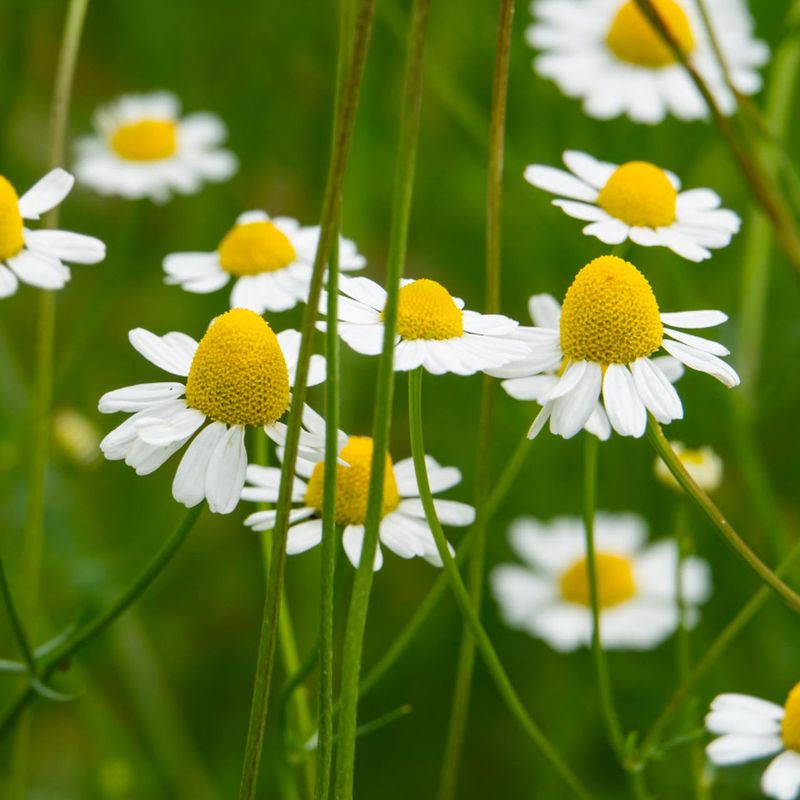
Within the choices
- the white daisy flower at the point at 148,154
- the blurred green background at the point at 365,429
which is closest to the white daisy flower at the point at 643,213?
the blurred green background at the point at 365,429

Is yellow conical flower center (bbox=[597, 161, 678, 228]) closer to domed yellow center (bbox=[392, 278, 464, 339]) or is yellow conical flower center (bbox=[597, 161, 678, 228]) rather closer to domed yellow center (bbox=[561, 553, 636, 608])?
domed yellow center (bbox=[392, 278, 464, 339])

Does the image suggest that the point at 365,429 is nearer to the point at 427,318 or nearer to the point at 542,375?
the point at 542,375

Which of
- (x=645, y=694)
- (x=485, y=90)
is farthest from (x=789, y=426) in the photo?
(x=485, y=90)

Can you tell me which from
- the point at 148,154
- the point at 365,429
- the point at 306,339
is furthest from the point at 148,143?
the point at 306,339

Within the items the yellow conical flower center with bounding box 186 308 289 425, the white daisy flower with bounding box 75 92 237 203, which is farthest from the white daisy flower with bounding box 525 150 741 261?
the white daisy flower with bounding box 75 92 237 203

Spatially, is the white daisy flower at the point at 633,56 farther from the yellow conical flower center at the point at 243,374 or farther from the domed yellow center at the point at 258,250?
the yellow conical flower center at the point at 243,374

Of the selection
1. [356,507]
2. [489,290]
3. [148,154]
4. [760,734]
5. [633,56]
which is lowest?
[760,734]

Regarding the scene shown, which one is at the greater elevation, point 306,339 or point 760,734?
point 306,339
